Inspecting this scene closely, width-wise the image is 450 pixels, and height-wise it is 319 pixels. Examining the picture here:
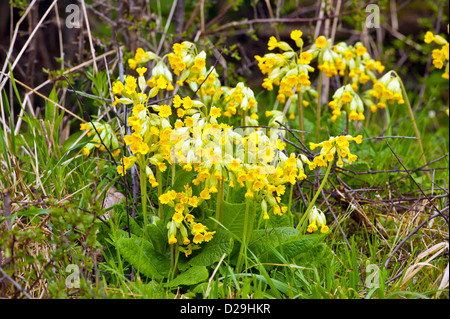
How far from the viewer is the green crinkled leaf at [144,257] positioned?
70.7 inches

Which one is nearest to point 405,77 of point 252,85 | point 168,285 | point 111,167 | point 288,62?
point 252,85

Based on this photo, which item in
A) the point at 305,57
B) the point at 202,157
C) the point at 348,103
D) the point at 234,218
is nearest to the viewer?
the point at 202,157

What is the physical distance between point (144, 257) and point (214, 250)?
0.27 m

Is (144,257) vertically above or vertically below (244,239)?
below

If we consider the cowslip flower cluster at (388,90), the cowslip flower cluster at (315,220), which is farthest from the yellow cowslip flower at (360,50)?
the cowslip flower cluster at (315,220)

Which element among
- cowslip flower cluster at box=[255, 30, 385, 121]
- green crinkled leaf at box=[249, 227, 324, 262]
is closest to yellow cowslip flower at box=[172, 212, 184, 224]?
green crinkled leaf at box=[249, 227, 324, 262]

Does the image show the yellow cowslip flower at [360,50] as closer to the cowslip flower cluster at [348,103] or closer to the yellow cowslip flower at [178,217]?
the cowslip flower cluster at [348,103]

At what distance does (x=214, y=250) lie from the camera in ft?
6.18

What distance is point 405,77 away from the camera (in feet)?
18.0

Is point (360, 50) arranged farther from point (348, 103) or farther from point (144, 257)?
point (144, 257)

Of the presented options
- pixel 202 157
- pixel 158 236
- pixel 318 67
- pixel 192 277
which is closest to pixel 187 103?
pixel 202 157

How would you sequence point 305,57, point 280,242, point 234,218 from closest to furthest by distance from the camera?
1. point 280,242
2. point 234,218
3. point 305,57

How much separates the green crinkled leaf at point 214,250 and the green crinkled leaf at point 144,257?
12 centimetres
